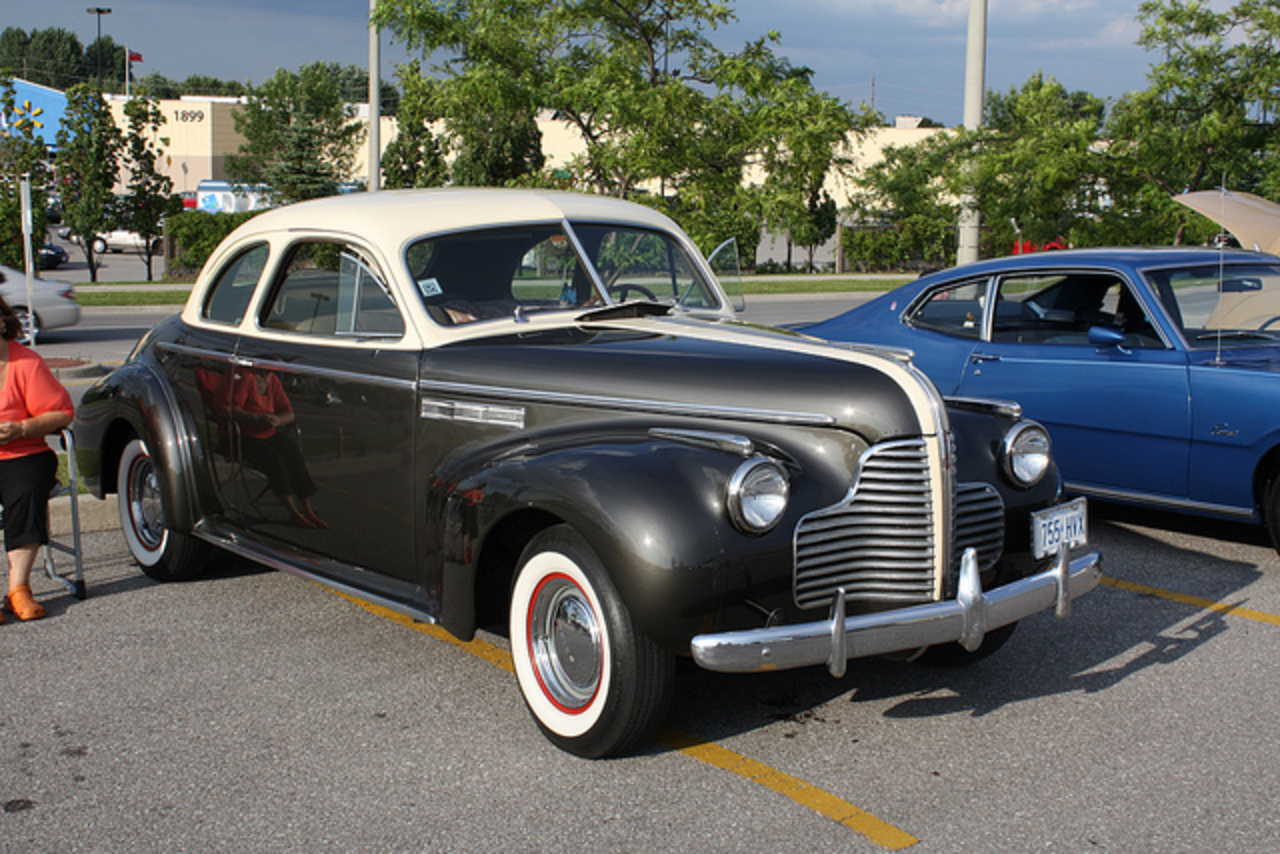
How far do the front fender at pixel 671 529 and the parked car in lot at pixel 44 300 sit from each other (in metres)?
14.9

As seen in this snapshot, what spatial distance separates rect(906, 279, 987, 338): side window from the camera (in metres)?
7.38

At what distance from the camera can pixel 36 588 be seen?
19.5 ft

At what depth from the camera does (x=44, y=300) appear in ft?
54.7

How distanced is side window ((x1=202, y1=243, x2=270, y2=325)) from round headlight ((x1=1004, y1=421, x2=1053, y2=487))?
3.34m

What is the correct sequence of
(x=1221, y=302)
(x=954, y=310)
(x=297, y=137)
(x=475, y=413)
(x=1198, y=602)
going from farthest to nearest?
(x=297, y=137)
(x=954, y=310)
(x=1221, y=302)
(x=1198, y=602)
(x=475, y=413)

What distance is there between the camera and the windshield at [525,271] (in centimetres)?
490

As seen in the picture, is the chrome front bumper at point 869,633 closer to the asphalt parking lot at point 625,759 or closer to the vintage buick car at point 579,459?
the vintage buick car at point 579,459

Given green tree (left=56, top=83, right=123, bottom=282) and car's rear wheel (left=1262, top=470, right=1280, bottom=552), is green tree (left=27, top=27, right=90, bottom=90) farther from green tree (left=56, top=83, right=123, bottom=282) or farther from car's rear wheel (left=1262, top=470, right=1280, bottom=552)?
car's rear wheel (left=1262, top=470, right=1280, bottom=552)

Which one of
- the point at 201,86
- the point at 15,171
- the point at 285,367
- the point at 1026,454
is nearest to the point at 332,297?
the point at 285,367

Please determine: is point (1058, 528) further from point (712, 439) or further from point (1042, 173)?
point (1042, 173)

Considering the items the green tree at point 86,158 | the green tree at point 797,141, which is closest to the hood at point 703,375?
the green tree at point 797,141

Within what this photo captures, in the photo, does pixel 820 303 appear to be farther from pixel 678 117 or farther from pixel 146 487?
pixel 146 487

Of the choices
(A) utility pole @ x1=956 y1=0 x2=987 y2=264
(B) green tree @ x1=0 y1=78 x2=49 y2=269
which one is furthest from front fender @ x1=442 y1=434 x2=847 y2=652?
(B) green tree @ x1=0 y1=78 x2=49 y2=269

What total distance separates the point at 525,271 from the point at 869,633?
225 cm
